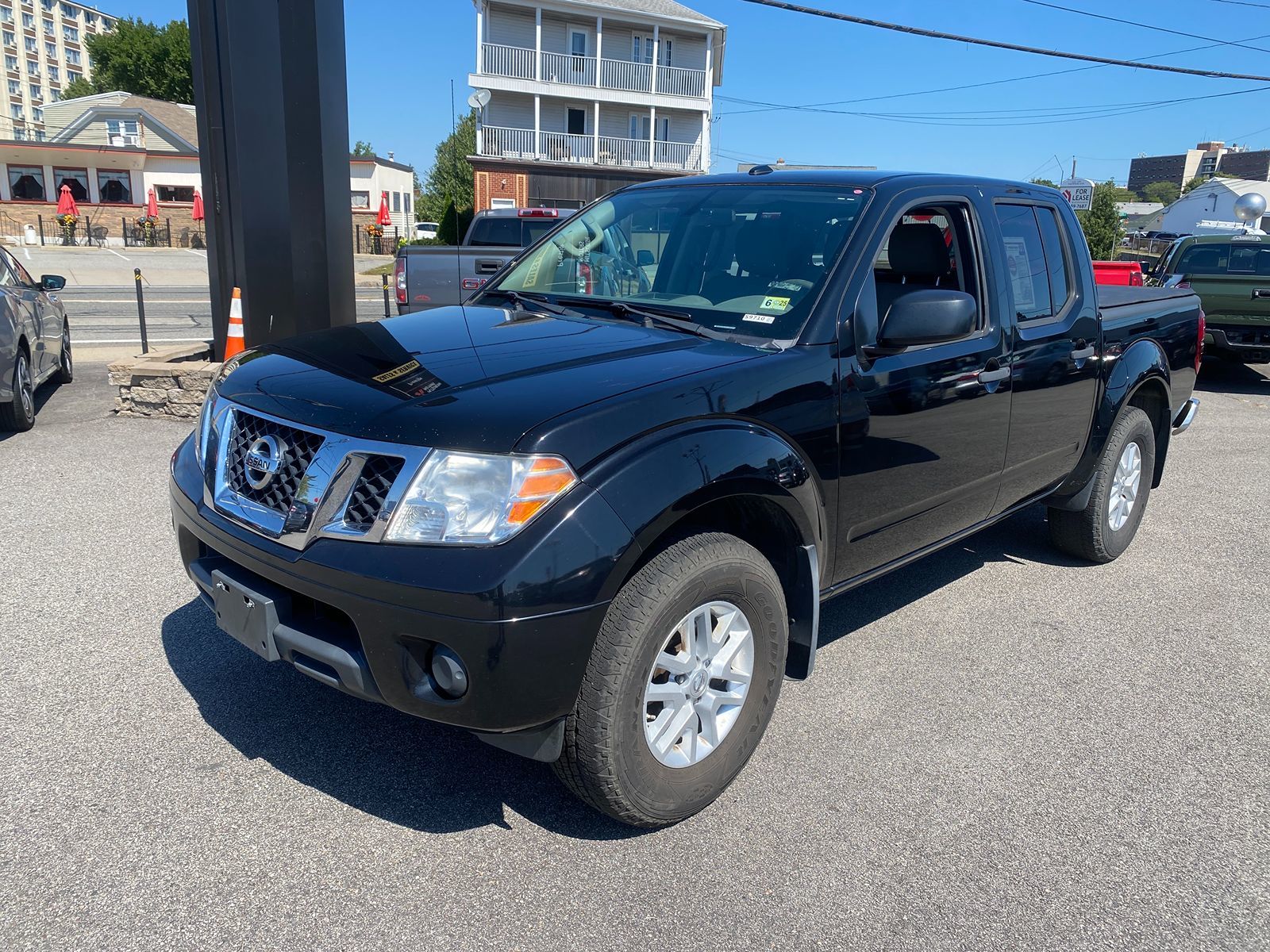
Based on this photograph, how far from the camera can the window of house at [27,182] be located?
51.2 m

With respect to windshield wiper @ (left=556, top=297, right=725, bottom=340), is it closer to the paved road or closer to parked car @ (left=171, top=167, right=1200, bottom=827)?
parked car @ (left=171, top=167, right=1200, bottom=827)

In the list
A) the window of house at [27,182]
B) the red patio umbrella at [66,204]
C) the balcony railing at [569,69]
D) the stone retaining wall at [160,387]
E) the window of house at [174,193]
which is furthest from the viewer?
the window of house at [174,193]

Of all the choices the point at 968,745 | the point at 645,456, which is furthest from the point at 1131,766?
the point at 645,456

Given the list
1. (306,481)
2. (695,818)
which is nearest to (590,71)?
(306,481)

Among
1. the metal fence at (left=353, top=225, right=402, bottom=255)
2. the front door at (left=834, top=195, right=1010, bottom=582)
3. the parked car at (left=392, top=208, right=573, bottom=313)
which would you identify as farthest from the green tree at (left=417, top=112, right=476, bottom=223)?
the front door at (left=834, top=195, right=1010, bottom=582)

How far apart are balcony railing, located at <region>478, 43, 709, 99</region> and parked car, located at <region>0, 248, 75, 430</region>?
30.7m

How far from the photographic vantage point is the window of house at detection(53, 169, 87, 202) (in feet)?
168

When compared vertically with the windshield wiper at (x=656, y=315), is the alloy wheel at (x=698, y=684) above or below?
below

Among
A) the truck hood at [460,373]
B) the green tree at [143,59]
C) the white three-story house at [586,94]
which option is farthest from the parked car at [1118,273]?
the green tree at [143,59]

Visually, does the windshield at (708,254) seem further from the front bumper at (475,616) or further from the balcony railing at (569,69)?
the balcony railing at (569,69)

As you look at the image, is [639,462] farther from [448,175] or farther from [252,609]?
[448,175]

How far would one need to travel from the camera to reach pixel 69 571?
4.75 meters

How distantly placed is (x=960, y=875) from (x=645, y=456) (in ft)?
4.94

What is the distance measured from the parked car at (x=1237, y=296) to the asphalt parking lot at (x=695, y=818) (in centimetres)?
864
